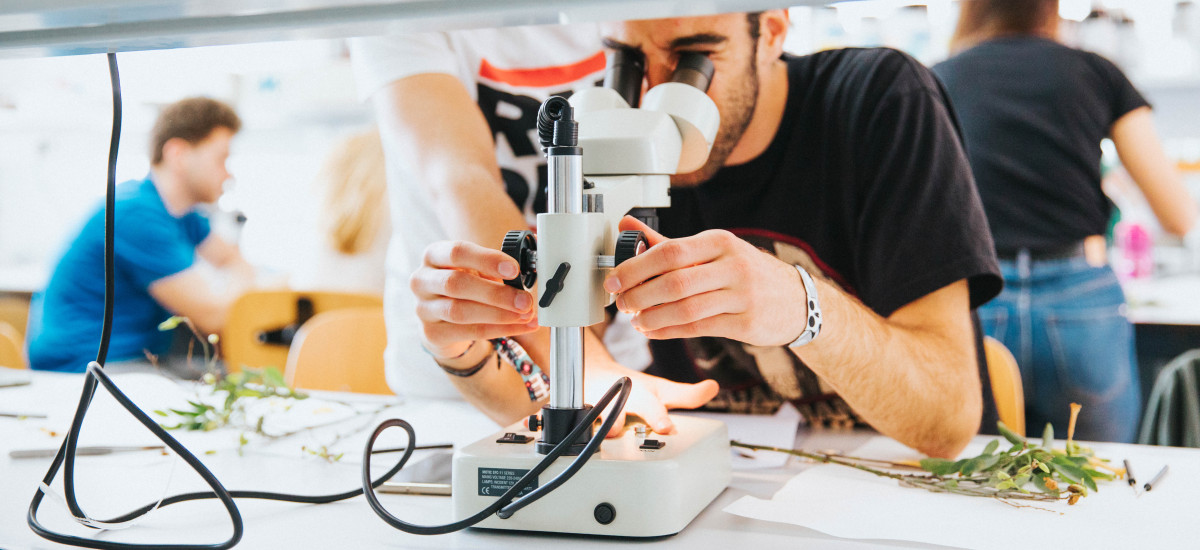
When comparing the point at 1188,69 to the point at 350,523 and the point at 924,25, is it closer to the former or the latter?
the point at 924,25

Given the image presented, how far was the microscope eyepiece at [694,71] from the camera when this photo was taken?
2.75 feet

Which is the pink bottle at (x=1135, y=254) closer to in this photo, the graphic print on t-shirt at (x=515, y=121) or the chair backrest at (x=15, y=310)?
the graphic print on t-shirt at (x=515, y=121)

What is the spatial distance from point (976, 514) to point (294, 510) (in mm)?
629

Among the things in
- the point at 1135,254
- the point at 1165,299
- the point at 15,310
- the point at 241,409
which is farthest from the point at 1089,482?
the point at 15,310

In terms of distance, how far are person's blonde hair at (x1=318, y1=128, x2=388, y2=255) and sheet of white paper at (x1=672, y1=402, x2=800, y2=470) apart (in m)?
2.21

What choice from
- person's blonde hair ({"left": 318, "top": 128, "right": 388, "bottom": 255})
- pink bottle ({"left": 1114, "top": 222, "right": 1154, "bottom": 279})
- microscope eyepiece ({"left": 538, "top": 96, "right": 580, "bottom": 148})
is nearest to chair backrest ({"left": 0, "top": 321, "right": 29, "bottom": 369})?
person's blonde hair ({"left": 318, "top": 128, "right": 388, "bottom": 255})

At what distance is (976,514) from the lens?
0.76 metres

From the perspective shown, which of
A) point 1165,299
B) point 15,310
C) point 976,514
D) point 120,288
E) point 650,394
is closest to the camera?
point 976,514

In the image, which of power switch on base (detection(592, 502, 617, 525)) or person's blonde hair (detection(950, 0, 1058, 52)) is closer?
power switch on base (detection(592, 502, 617, 525))

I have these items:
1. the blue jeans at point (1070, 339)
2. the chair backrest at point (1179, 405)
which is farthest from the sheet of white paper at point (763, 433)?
the blue jeans at point (1070, 339)

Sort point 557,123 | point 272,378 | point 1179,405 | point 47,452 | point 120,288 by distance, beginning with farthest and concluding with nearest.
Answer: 1. point 120,288
2. point 1179,405
3. point 272,378
4. point 47,452
5. point 557,123

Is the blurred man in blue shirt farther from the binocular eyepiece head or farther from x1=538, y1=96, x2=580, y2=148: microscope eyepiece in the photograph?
x1=538, y1=96, x2=580, y2=148: microscope eyepiece

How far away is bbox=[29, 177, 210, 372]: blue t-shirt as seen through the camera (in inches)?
101

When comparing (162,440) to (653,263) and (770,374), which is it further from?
(770,374)
